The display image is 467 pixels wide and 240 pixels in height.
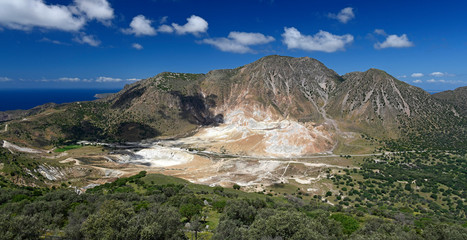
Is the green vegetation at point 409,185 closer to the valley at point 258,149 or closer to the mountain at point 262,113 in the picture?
the valley at point 258,149

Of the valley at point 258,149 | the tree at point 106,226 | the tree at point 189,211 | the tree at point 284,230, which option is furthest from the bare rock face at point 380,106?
the tree at point 106,226

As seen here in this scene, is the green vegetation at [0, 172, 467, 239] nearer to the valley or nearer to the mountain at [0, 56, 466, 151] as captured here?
the valley

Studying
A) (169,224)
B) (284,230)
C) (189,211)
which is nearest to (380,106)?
(189,211)

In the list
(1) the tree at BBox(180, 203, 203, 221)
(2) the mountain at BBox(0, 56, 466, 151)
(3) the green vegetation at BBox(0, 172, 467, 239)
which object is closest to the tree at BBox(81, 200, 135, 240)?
(3) the green vegetation at BBox(0, 172, 467, 239)

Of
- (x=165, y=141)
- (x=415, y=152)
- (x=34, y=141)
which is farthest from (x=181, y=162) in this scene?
(x=415, y=152)

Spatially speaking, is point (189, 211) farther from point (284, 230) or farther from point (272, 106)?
point (272, 106)
